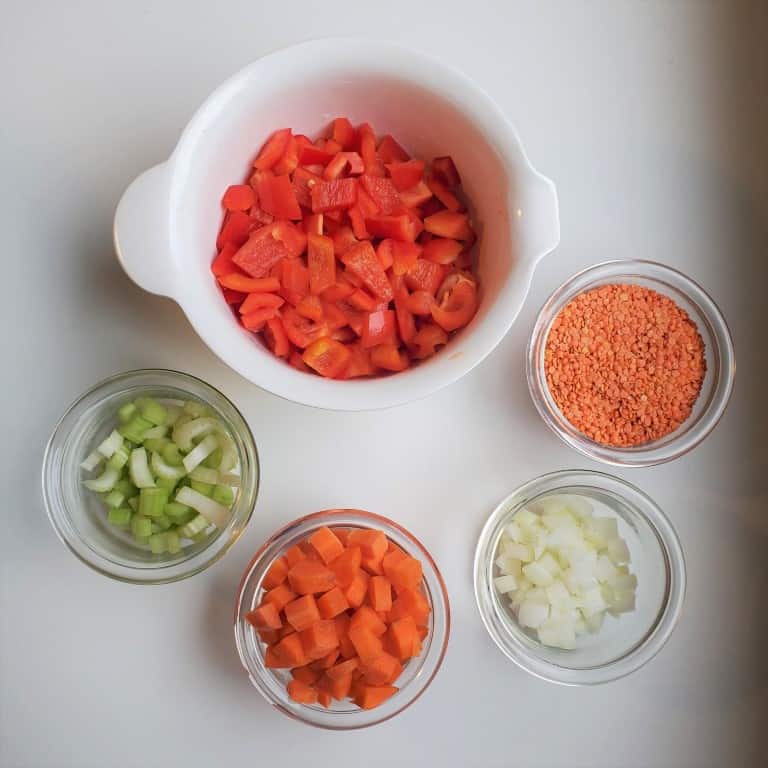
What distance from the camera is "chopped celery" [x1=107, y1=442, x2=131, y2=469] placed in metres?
1.31

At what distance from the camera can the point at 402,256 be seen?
124 cm

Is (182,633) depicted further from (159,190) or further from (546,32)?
(546,32)

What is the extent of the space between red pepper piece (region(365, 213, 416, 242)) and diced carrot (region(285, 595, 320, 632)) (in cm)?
58

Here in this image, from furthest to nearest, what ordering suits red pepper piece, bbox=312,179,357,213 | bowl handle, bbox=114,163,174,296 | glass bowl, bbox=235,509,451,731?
1. glass bowl, bbox=235,509,451,731
2. red pepper piece, bbox=312,179,357,213
3. bowl handle, bbox=114,163,174,296

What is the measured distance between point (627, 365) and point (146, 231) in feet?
2.70

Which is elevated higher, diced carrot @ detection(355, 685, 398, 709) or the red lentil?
the red lentil

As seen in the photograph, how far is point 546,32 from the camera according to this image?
1468 millimetres

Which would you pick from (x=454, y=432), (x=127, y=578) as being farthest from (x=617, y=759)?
(x=127, y=578)

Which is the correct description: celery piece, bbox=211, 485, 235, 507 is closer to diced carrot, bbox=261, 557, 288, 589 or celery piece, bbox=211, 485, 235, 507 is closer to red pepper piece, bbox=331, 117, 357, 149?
diced carrot, bbox=261, 557, 288, 589

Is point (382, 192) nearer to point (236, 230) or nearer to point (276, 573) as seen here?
point (236, 230)

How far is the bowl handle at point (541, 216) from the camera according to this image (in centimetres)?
116

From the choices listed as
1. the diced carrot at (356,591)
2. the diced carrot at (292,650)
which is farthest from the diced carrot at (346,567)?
the diced carrot at (292,650)

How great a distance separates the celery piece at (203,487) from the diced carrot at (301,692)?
1.10 feet

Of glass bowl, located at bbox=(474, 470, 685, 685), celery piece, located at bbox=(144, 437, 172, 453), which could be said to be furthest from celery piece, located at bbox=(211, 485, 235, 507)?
glass bowl, located at bbox=(474, 470, 685, 685)
